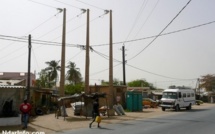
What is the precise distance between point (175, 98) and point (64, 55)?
15673 mm

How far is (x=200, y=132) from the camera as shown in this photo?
1691cm

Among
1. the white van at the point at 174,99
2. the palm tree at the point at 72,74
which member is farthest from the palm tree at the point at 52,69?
the white van at the point at 174,99

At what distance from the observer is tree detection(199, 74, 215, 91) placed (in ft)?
308

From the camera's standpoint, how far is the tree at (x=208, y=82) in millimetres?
93750

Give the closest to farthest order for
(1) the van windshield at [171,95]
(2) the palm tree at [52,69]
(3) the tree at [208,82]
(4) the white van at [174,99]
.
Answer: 1. (4) the white van at [174,99]
2. (1) the van windshield at [171,95]
3. (2) the palm tree at [52,69]
4. (3) the tree at [208,82]

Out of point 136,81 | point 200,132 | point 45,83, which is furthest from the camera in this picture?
point 136,81

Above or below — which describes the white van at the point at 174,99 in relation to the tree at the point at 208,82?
below

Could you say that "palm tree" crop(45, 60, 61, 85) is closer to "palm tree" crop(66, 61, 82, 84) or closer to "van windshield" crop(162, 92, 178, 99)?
"palm tree" crop(66, 61, 82, 84)

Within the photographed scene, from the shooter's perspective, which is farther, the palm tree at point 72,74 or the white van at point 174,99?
the palm tree at point 72,74

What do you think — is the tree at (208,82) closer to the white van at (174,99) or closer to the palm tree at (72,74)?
the palm tree at (72,74)

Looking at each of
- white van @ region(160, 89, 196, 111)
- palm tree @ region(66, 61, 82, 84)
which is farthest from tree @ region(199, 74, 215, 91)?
white van @ region(160, 89, 196, 111)

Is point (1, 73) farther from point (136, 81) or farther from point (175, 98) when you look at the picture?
point (136, 81)

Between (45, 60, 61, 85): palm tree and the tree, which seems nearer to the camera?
(45, 60, 61, 85): palm tree

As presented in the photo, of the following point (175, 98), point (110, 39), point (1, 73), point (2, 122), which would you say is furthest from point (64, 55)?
point (1, 73)
